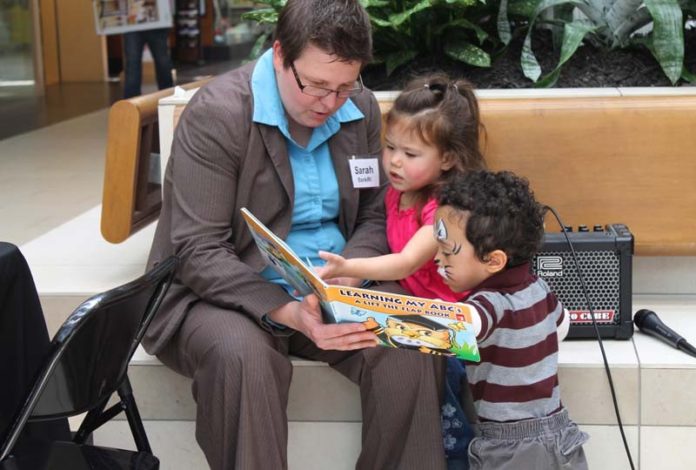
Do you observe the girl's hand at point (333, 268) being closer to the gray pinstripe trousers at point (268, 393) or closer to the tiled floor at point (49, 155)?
the gray pinstripe trousers at point (268, 393)

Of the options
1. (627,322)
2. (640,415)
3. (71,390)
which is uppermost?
(71,390)

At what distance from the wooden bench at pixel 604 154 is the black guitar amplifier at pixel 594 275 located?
29 cm

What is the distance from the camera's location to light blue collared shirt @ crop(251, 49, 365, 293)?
2893mm

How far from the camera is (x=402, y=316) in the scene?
2234 mm

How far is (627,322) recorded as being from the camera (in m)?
3.13

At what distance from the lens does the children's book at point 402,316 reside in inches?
86.9

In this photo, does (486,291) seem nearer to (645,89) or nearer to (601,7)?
(645,89)

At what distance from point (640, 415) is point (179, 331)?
1.27 meters

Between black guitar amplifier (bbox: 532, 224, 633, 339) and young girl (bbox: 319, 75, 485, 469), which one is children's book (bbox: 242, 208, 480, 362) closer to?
young girl (bbox: 319, 75, 485, 469)

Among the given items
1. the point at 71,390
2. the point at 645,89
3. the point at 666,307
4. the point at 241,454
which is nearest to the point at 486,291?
the point at 241,454

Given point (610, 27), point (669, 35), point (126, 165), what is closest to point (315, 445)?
point (126, 165)

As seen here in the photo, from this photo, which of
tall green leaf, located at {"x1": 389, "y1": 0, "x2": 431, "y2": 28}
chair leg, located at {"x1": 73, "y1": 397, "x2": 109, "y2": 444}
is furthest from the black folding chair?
tall green leaf, located at {"x1": 389, "y1": 0, "x2": 431, "y2": 28}

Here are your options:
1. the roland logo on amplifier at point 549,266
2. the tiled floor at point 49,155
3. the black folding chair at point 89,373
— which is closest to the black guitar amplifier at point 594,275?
the roland logo on amplifier at point 549,266

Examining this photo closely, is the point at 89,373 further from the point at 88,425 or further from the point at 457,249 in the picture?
the point at 457,249
